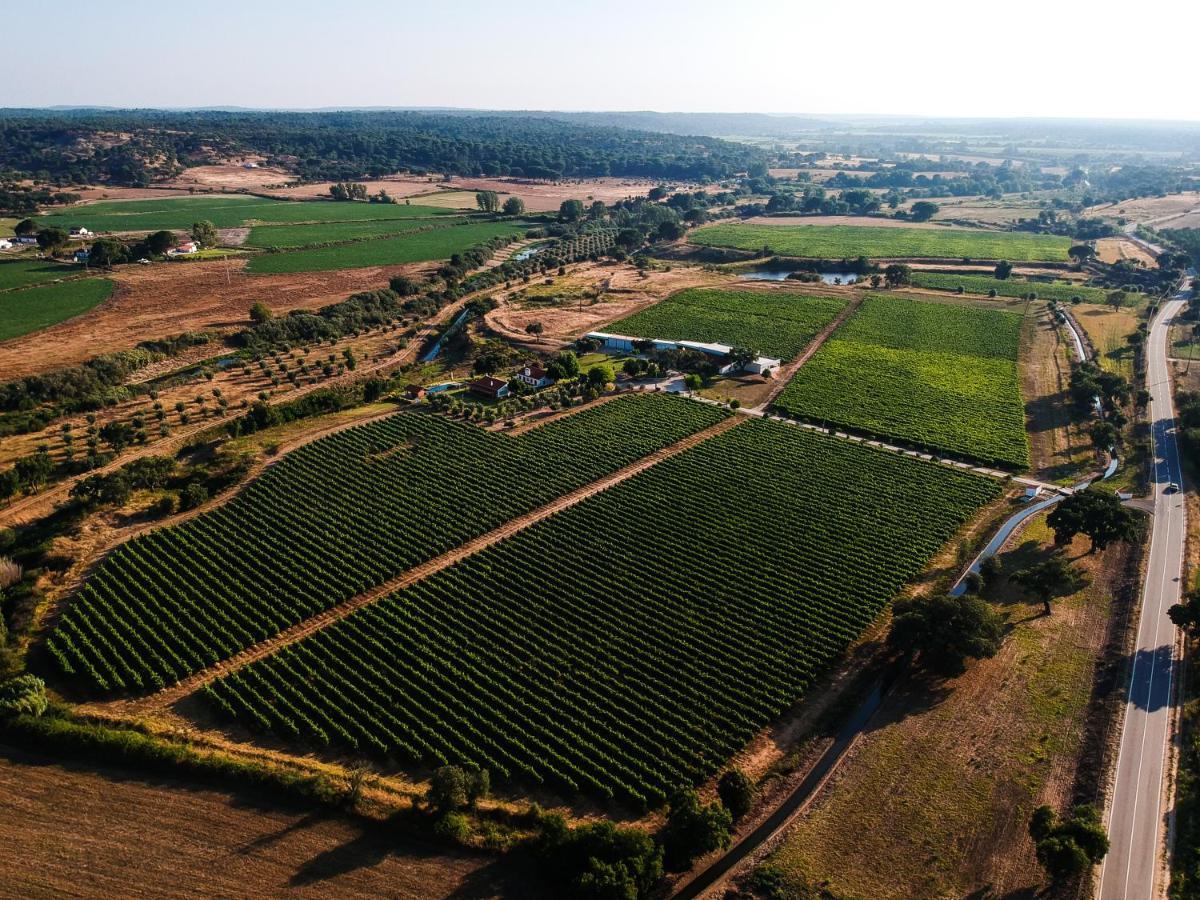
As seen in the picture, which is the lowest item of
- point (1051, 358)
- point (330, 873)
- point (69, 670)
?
point (330, 873)

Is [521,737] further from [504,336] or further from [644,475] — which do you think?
[504,336]

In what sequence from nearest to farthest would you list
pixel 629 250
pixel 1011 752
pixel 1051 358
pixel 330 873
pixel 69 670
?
pixel 330 873
pixel 1011 752
pixel 69 670
pixel 1051 358
pixel 629 250

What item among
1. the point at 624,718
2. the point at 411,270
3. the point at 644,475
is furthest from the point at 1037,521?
the point at 411,270

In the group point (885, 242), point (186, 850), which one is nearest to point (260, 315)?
point (186, 850)

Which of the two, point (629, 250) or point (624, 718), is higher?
point (629, 250)

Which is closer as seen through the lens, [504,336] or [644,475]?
[644,475]

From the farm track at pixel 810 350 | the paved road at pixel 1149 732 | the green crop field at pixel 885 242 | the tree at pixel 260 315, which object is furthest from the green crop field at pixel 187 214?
the paved road at pixel 1149 732
